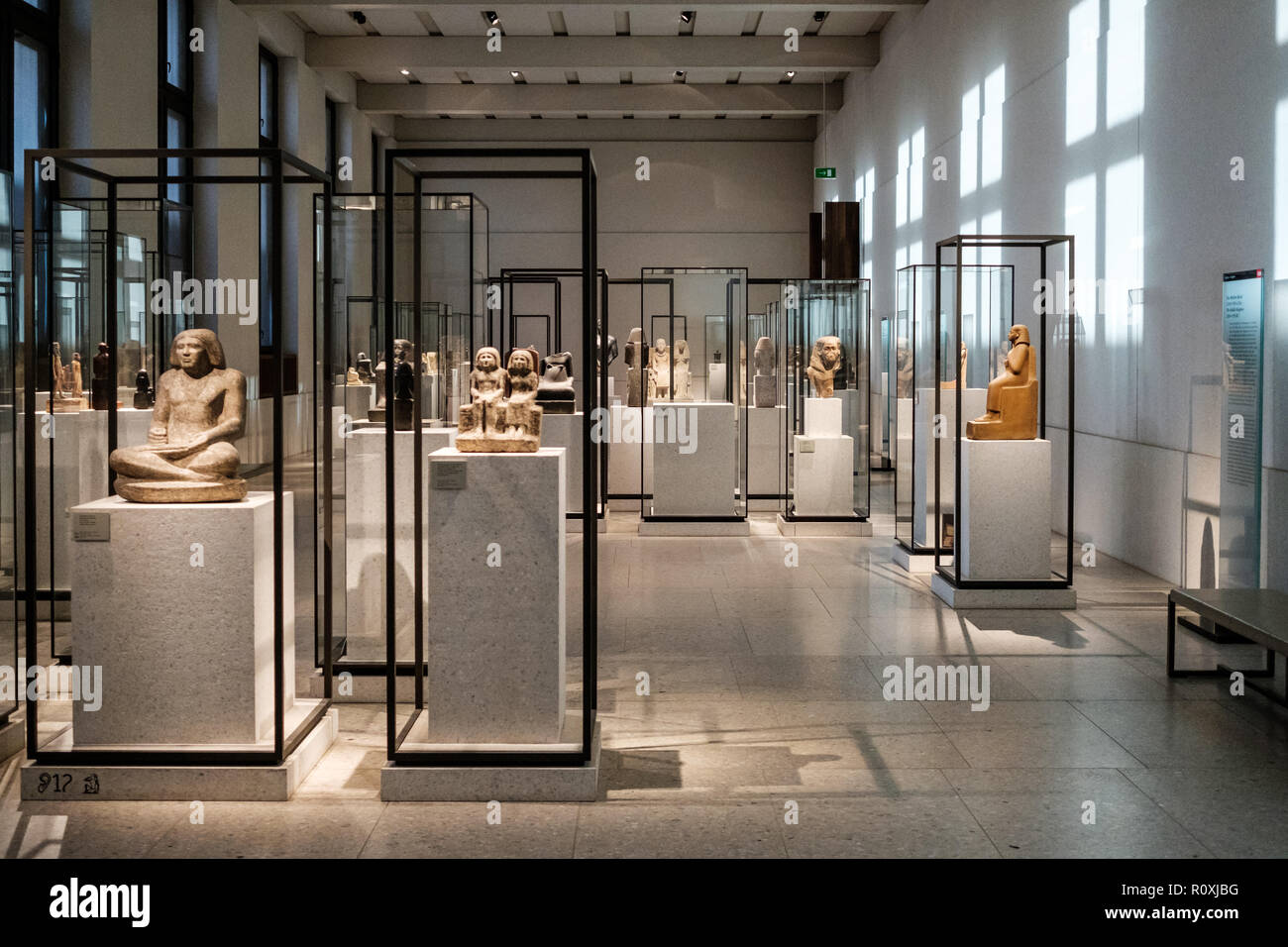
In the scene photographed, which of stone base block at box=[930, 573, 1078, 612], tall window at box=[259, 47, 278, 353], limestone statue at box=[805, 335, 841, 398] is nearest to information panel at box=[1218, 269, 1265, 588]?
stone base block at box=[930, 573, 1078, 612]

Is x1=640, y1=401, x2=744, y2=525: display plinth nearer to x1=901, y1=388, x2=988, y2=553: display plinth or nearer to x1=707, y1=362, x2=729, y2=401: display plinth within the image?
x1=707, y1=362, x2=729, y2=401: display plinth

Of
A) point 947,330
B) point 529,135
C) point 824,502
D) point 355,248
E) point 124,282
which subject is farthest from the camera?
point 529,135

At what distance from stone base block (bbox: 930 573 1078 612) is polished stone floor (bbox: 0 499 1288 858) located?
0.87 feet

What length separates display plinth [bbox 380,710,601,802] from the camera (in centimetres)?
473

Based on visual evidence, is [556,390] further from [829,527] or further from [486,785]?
[486,785]

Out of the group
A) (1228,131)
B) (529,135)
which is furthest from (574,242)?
(1228,131)

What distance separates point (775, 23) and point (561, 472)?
17.1 meters

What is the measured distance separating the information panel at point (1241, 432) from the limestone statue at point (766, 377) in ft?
25.2

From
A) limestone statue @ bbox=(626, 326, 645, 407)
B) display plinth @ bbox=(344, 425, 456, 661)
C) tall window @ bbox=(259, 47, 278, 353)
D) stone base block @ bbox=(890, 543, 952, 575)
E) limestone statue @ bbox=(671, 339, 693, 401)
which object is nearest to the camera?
display plinth @ bbox=(344, 425, 456, 661)

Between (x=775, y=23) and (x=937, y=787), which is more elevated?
(x=775, y=23)

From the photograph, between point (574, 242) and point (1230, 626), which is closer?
point (1230, 626)

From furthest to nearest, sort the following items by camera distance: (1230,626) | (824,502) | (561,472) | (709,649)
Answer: (824,502), (709,649), (1230,626), (561,472)

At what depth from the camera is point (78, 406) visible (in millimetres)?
8883

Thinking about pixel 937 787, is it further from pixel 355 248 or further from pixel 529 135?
pixel 529 135
